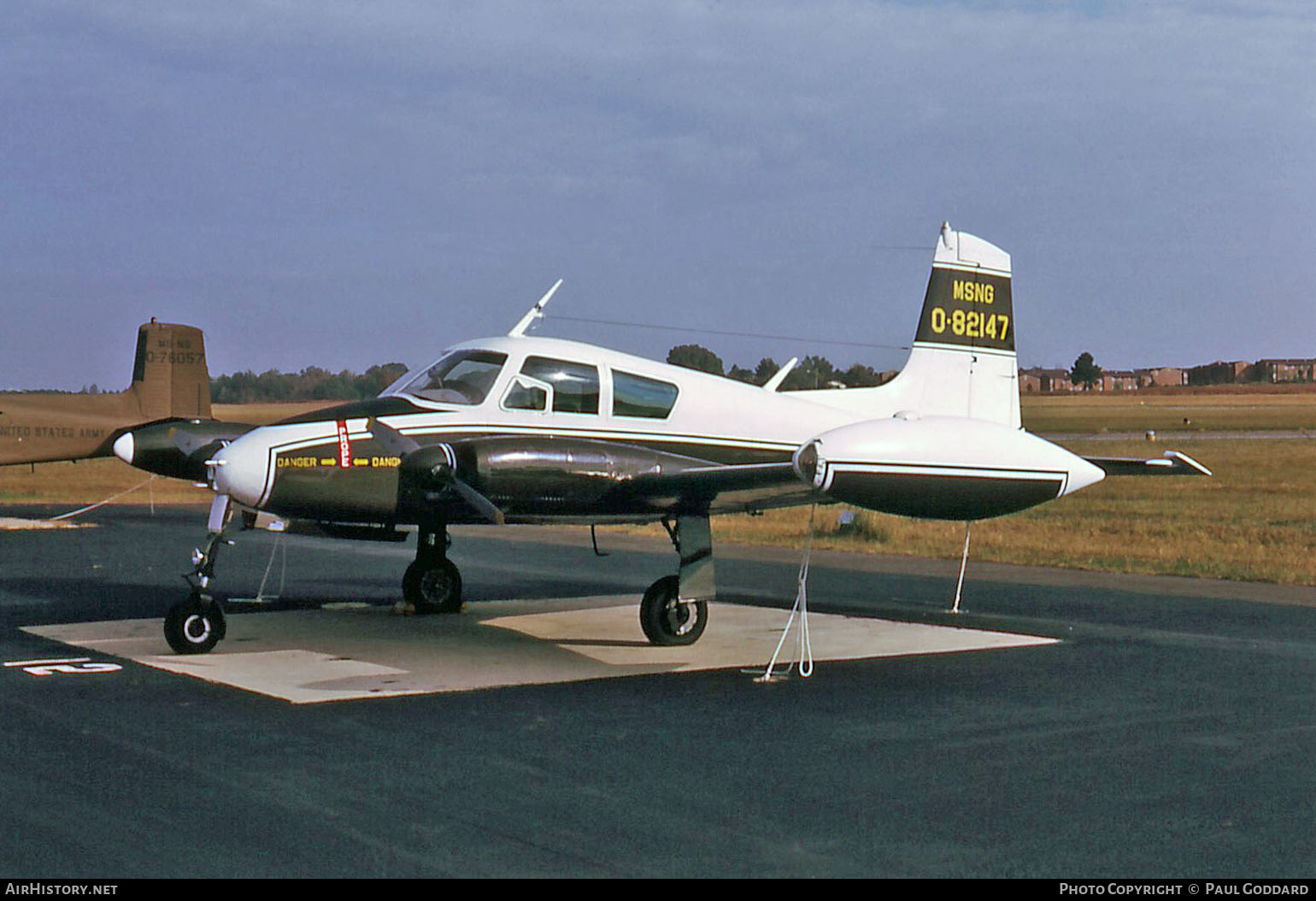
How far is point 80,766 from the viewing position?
26.8ft

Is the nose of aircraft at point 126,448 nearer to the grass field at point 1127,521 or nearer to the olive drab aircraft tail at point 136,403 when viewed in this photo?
the grass field at point 1127,521

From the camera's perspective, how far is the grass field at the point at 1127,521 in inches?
933

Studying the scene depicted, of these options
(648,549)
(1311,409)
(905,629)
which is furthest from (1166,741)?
(1311,409)

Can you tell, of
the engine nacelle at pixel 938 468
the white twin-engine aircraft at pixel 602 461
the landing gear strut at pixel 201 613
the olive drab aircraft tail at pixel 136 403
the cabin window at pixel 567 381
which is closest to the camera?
the engine nacelle at pixel 938 468

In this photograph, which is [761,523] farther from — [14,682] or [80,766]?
[80,766]

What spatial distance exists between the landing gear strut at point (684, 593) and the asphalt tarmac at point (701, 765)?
361 mm

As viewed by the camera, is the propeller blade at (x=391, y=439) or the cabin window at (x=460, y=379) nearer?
the propeller blade at (x=391, y=439)

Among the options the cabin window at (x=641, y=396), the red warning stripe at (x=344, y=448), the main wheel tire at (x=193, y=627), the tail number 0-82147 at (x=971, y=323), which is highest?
the tail number 0-82147 at (x=971, y=323)

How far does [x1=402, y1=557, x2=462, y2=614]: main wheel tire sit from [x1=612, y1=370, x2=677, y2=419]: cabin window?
143 inches

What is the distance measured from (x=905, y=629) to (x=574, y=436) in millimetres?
4532

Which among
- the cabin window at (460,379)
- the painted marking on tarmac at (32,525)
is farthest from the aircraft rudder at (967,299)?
the painted marking on tarmac at (32,525)

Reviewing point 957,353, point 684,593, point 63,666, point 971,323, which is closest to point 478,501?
point 684,593

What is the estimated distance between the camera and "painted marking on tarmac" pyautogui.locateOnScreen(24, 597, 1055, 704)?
1159 cm

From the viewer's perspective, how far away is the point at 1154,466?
510 inches
